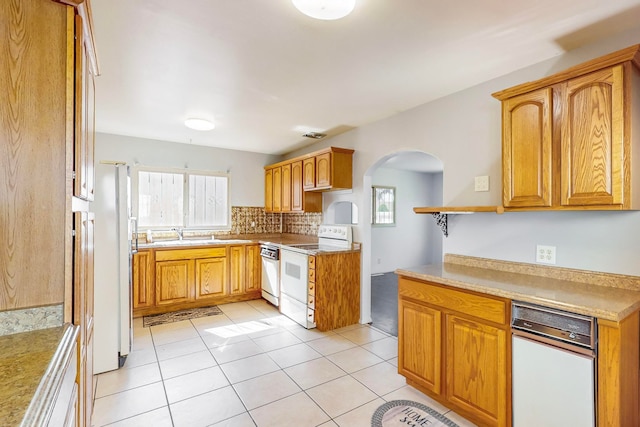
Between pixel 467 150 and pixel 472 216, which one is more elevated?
pixel 467 150

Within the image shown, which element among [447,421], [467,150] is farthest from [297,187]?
Result: [447,421]

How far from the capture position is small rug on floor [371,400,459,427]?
1.96m

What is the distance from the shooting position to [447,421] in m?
1.99

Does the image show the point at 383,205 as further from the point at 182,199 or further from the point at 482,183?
the point at 482,183

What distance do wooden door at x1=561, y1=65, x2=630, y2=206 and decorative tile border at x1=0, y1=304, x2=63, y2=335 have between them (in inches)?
101

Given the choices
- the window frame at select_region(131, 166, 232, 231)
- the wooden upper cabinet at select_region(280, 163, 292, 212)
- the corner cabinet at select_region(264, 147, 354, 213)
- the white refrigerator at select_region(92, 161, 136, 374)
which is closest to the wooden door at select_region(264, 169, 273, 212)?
the corner cabinet at select_region(264, 147, 354, 213)

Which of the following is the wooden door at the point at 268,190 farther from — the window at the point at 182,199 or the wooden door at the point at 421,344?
the wooden door at the point at 421,344

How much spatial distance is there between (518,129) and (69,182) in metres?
2.45

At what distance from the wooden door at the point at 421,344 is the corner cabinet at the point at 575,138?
3.12 ft

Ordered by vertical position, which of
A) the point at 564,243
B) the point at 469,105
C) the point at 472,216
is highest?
the point at 469,105

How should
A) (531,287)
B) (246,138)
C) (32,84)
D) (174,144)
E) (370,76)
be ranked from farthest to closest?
(174,144), (246,138), (370,76), (531,287), (32,84)

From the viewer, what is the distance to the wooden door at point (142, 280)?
3.87 m

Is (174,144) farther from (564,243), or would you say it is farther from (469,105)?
(564,243)

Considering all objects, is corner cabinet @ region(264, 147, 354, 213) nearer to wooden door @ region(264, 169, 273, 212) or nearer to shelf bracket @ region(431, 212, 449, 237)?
wooden door @ region(264, 169, 273, 212)
